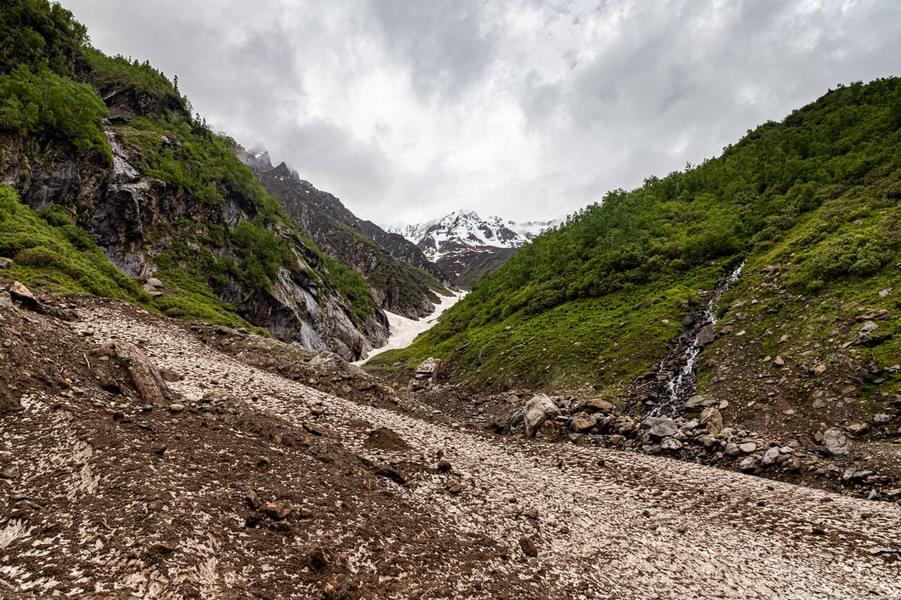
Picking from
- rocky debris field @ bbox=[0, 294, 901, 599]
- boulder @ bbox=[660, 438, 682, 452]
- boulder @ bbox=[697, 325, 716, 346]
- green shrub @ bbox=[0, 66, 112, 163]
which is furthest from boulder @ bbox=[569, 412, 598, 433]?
green shrub @ bbox=[0, 66, 112, 163]

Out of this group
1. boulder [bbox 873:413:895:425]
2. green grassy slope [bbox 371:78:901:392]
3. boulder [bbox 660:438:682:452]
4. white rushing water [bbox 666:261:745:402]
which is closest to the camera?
boulder [bbox 873:413:895:425]

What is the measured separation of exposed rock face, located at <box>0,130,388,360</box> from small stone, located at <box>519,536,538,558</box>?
59.0 metres

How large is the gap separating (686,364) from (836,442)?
1144 cm

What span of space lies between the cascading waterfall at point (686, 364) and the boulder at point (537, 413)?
654cm

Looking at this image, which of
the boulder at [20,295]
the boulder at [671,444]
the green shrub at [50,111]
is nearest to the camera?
the boulder at [20,295]

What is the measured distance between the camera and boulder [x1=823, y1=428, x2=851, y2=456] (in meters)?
17.7

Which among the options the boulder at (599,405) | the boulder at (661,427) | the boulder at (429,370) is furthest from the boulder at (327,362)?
the boulder at (661,427)

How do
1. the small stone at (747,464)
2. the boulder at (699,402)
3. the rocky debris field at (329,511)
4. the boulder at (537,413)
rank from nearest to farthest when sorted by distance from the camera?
the rocky debris field at (329,511), the small stone at (747,464), the boulder at (699,402), the boulder at (537,413)

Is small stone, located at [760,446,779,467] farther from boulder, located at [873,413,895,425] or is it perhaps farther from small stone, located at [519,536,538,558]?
small stone, located at [519,536,538,558]

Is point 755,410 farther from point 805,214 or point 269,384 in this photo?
point 805,214

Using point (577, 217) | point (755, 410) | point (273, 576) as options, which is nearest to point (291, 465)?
point (273, 576)

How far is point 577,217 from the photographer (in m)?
75.4

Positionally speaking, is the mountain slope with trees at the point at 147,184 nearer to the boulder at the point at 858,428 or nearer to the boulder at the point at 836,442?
the boulder at the point at 836,442

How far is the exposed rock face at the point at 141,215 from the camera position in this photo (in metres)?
47.9
